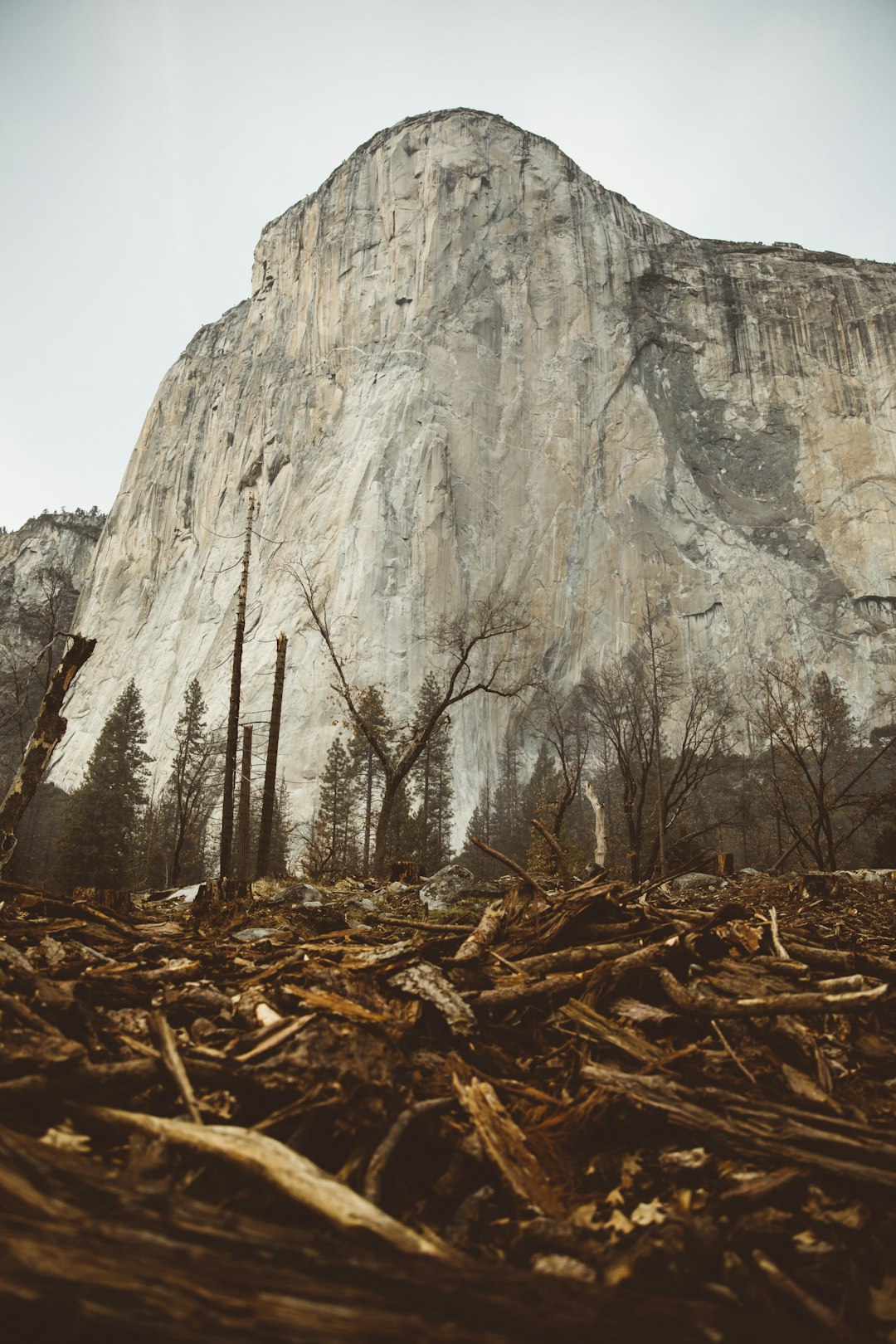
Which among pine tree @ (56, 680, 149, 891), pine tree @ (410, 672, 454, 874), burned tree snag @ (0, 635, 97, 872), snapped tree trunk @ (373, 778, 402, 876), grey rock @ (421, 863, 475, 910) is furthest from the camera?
pine tree @ (410, 672, 454, 874)

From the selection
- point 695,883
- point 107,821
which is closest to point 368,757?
point 107,821

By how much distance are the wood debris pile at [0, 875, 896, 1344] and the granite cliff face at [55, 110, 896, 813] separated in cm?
4200

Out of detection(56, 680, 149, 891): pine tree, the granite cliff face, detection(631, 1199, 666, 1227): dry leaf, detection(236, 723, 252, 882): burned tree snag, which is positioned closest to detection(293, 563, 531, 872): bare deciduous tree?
the granite cliff face

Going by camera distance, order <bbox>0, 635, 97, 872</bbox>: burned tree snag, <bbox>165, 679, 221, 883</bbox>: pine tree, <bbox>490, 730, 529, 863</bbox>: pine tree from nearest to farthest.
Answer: <bbox>0, 635, 97, 872</bbox>: burned tree snag, <bbox>165, 679, 221, 883</bbox>: pine tree, <bbox>490, 730, 529, 863</bbox>: pine tree

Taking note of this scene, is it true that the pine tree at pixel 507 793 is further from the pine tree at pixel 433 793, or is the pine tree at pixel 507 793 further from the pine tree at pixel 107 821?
the pine tree at pixel 107 821

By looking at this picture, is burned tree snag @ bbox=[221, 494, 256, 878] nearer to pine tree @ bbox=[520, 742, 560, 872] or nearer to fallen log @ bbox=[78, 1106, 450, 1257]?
fallen log @ bbox=[78, 1106, 450, 1257]

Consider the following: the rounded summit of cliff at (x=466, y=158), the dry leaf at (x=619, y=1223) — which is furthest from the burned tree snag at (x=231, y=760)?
the rounded summit of cliff at (x=466, y=158)

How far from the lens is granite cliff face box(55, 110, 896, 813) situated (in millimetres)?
51156

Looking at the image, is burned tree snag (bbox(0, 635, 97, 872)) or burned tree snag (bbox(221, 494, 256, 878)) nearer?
burned tree snag (bbox(0, 635, 97, 872))

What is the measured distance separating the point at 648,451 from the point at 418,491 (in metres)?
21.0

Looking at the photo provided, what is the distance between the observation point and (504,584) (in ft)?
176

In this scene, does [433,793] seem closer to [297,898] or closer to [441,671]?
[441,671]

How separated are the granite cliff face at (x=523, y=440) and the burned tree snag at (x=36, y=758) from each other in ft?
124

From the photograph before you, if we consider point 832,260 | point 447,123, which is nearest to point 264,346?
point 447,123
